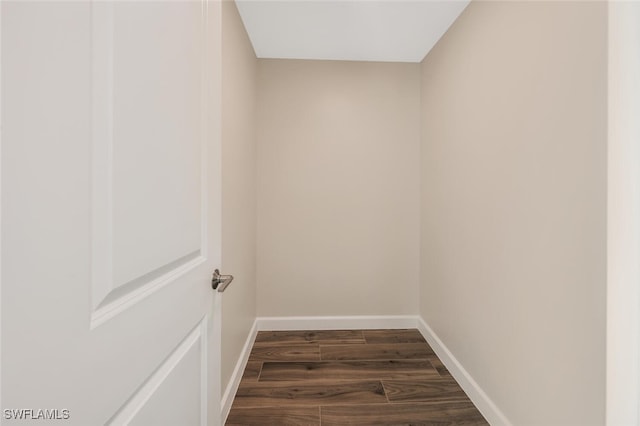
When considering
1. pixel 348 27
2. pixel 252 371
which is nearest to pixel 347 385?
pixel 252 371

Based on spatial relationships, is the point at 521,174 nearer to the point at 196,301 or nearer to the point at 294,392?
the point at 196,301

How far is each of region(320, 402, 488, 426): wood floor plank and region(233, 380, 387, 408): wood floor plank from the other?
0.06 m

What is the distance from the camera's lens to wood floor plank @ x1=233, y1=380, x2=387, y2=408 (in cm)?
172

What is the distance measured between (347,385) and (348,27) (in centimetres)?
238

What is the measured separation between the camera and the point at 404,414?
163 centimetres

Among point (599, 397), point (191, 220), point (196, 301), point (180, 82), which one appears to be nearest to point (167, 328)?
point (196, 301)

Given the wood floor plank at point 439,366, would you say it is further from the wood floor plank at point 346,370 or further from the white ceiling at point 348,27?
the white ceiling at point 348,27

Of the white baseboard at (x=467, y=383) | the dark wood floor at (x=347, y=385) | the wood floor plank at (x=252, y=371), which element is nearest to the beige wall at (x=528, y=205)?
the white baseboard at (x=467, y=383)

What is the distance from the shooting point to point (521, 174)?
1.36m

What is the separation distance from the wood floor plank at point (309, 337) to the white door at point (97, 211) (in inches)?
68.2

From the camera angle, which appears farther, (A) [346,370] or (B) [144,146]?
(A) [346,370]

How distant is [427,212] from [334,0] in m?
1.66
